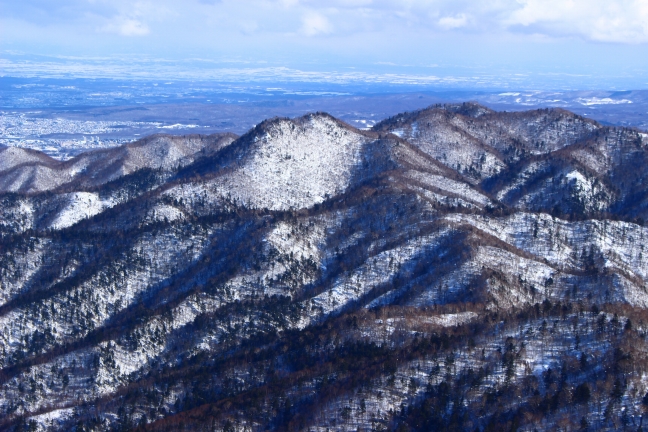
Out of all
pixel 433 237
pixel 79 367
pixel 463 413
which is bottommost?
pixel 79 367

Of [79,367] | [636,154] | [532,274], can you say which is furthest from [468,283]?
[636,154]

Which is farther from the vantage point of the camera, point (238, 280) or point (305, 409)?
point (238, 280)

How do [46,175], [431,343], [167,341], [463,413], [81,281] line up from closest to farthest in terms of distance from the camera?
[463,413] < [431,343] < [167,341] < [81,281] < [46,175]

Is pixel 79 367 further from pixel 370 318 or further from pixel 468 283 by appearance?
pixel 468 283

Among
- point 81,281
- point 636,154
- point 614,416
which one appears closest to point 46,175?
point 81,281

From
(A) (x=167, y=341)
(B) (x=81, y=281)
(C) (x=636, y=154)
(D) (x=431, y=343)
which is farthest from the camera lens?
(C) (x=636, y=154)

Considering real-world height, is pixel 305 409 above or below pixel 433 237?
below
